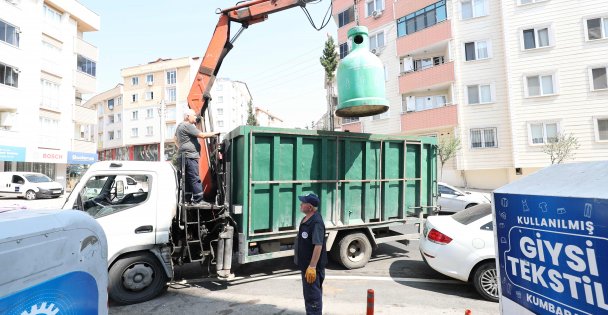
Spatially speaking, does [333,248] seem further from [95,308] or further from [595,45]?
[595,45]

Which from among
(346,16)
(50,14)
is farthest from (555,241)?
→ (50,14)

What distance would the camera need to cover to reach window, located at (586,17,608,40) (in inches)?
723

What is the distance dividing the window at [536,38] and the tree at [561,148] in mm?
5664

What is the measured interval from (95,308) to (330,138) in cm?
432

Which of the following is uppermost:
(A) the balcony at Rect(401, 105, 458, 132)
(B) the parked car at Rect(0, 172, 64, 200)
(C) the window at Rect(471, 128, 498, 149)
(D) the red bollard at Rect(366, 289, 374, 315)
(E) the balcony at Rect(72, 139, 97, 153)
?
(A) the balcony at Rect(401, 105, 458, 132)

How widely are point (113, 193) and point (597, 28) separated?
25.2m

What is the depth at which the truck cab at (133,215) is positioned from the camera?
4.59 m

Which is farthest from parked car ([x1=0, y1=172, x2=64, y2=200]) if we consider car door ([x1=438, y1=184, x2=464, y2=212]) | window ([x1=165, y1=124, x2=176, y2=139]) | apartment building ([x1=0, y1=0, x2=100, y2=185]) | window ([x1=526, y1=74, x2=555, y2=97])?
window ([x1=526, y1=74, x2=555, y2=97])

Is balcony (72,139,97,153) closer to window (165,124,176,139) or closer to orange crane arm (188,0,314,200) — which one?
window (165,124,176,139)

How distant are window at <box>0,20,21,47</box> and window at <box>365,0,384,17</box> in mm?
25735

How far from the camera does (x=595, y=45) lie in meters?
18.5

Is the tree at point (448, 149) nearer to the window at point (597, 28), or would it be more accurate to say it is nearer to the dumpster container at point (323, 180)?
the window at point (597, 28)

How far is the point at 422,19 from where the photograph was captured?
75.9 feet

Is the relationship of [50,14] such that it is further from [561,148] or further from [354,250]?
[561,148]
